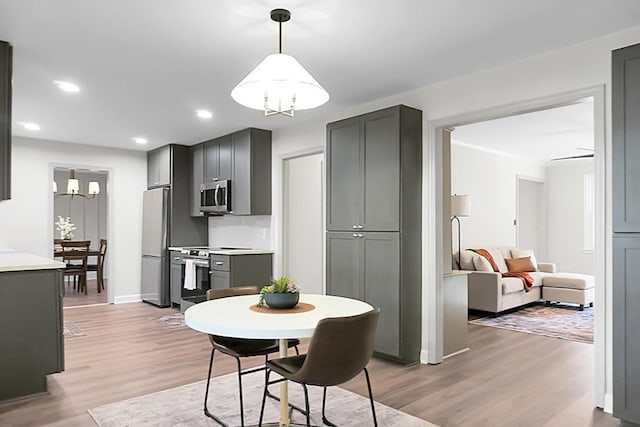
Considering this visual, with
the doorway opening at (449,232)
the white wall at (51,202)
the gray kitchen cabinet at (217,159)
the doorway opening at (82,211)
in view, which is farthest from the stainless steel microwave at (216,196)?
the doorway opening at (82,211)

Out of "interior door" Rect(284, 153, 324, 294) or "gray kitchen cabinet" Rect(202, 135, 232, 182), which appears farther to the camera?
"gray kitchen cabinet" Rect(202, 135, 232, 182)

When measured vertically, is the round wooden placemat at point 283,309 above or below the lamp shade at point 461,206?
below

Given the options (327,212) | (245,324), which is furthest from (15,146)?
(245,324)

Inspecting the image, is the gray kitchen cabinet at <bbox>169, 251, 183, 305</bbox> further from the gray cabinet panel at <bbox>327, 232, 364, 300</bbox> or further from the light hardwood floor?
the gray cabinet panel at <bbox>327, 232, 364, 300</bbox>

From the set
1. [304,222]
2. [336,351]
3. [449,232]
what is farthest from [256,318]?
[304,222]

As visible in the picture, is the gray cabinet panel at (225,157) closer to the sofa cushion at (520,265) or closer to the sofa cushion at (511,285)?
the sofa cushion at (511,285)

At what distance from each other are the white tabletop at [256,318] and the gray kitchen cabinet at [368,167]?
4.73 feet

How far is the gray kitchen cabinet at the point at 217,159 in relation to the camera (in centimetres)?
602

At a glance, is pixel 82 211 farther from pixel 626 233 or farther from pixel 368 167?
pixel 626 233

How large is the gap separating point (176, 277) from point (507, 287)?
175 inches

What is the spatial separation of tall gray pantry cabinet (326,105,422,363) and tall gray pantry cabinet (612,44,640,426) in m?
1.53

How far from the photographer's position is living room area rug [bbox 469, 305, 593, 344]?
5.10 meters

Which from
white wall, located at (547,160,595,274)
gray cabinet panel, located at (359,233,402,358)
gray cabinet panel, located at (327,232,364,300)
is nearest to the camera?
gray cabinet panel, located at (359,233,402,358)

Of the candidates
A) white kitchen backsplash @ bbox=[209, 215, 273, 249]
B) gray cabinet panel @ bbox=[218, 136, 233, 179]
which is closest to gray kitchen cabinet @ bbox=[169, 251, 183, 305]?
white kitchen backsplash @ bbox=[209, 215, 273, 249]
